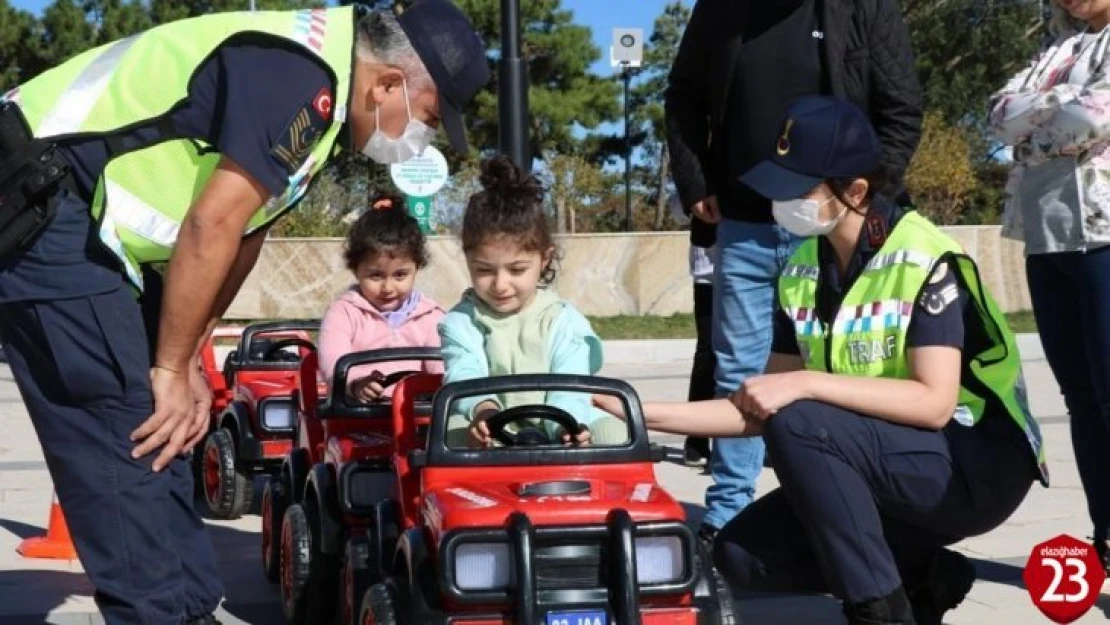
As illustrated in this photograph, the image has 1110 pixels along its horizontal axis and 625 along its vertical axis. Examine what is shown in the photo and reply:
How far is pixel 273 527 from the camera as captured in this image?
5.39 metres

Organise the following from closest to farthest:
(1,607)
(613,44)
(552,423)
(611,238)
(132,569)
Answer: (132,569) < (552,423) < (1,607) < (611,238) < (613,44)

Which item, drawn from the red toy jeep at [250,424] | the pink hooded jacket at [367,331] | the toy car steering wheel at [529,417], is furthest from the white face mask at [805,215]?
the red toy jeep at [250,424]

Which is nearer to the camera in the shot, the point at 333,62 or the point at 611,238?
the point at 333,62

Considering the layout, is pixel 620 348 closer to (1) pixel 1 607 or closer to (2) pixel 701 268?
(2) pixel 701 268

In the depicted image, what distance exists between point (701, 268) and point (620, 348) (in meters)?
6.38

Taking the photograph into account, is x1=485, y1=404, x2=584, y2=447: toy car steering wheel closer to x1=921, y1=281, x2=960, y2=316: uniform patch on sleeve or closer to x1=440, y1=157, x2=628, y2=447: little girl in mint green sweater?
x1=440, y1=157, x2=628, y2=447: little girl in mint green sweater

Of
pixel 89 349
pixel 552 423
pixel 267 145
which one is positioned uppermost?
pixel 267 145

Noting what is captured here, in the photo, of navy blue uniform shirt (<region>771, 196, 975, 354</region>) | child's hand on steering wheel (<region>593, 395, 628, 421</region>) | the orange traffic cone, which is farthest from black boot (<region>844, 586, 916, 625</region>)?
the orange traffic cone

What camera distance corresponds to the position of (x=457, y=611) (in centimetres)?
372

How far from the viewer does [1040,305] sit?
16.8 feet

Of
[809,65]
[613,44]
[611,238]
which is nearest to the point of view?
[809,65]

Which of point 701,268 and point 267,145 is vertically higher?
point 267,145

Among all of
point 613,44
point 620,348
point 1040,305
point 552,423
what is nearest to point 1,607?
point 552,423

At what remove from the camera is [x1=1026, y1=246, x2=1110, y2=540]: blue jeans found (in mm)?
4824
